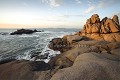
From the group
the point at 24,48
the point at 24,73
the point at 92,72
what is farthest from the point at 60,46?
the point at 92,72

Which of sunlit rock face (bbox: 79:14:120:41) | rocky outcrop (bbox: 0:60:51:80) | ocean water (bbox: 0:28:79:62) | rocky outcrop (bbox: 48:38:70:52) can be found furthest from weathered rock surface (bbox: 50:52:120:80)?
sunlit rock face (bbox: 79:14:120:41)

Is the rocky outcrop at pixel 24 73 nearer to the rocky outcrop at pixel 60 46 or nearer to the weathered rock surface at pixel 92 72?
the weathered rock surface at pixel 92 72

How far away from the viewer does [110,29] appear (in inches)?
1357

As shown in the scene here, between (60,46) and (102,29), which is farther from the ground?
(102,29)

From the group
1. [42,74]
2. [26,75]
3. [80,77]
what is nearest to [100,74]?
[80,77]

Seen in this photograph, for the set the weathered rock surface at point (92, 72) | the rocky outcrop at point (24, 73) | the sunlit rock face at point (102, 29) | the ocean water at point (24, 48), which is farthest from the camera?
the sunlit rock face at point (102, 29)

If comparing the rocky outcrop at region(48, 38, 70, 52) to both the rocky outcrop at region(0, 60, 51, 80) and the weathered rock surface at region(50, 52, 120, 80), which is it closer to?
the rocky outcrop at region(0, 60, 51, 80)

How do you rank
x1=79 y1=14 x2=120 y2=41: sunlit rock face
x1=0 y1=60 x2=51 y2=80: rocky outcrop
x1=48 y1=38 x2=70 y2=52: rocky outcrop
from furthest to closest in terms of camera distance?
1. x1=79 y1=14 x2=120 y2=41: sunlit rock face
2. x1=48 y1=38 x2=70 y2=52: rocky outcrop
3. x1=0 y1=60 x2=51 y2=80: rocky outcrop

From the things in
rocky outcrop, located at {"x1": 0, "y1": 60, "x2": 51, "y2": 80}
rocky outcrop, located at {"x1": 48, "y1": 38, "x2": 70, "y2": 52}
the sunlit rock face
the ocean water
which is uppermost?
the sunlit rock face

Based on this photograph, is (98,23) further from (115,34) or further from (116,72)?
(116,72)

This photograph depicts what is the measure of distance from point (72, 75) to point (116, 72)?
411 cm

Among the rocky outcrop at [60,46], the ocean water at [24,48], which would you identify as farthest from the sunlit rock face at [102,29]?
the ocean water at [24,48]

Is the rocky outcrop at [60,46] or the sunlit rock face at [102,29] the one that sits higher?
the sunlit rock face at [102,29]

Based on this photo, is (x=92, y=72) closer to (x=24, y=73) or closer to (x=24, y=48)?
(x=24, y=73)
